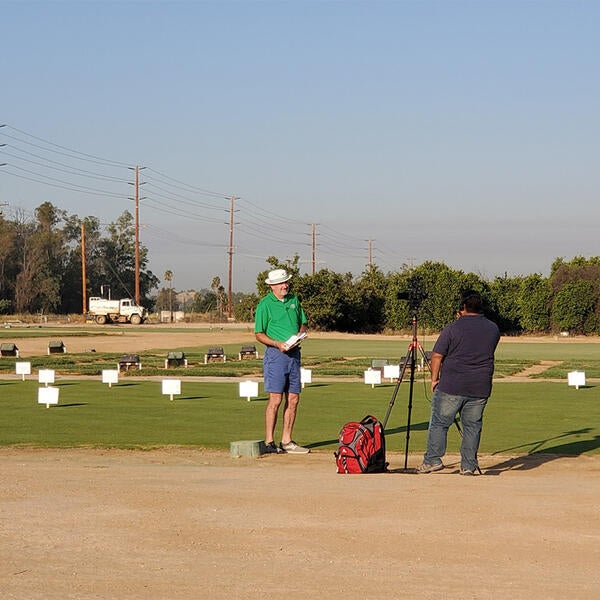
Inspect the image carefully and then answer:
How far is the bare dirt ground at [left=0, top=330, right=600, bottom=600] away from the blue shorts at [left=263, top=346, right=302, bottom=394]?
2187 millimetres

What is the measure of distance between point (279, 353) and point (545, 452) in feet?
12.5

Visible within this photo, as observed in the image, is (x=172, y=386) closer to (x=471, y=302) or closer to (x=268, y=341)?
(x=268, y=341)

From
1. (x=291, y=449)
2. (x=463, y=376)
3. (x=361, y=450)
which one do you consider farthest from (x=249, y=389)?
(x=463, y=376)

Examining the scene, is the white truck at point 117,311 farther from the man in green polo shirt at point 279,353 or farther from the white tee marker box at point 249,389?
the man in green polo shirt at point 279,353

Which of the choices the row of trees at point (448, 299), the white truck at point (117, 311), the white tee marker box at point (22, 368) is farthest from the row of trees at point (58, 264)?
the white tee marker box at point (22, 368)

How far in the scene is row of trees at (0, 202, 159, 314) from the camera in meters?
125

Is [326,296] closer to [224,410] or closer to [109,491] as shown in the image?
[224,410]

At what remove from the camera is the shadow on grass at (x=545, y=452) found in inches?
537

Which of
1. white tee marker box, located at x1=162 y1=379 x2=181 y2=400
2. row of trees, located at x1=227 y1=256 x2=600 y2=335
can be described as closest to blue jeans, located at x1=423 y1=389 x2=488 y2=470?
white tee marker box, located at x1=162 y1=379 x2=181 y2=400

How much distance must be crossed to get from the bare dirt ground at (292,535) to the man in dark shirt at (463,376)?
2.34 ft

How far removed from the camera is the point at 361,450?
12297mm

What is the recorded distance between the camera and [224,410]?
21.0 metres

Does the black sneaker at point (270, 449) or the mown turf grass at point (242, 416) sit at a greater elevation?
the black sneaker at point (270, 449)

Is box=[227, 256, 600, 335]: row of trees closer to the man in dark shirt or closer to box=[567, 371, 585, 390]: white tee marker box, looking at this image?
box=[567, 371, 585, 390]: white tee marker box
